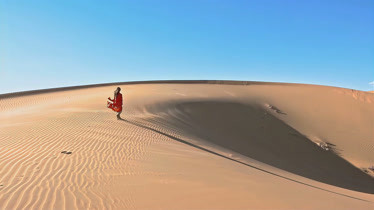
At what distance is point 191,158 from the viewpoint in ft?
A: 22.8

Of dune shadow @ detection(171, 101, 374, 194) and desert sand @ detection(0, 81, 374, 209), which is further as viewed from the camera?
dune shadow @ detection(171, 101, 374, 194)

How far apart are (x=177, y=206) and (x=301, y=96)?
26.9 metres

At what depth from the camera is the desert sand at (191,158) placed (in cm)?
412

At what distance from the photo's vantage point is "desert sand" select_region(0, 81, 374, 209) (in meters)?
4.12

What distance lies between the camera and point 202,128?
44.9 ft

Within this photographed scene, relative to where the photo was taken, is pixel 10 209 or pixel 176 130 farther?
pixel 176 130

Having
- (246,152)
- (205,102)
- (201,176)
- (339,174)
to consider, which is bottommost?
(339,174)

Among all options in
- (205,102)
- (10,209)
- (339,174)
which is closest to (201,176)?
(10,209)

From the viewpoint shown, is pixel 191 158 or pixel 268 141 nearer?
pixel 191 158

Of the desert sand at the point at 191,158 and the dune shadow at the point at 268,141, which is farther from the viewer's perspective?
the dune shadow at the point at 268,141

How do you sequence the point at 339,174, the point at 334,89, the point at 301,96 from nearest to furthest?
the point at 339,174 < the point at 301,96 < the point at 334,89

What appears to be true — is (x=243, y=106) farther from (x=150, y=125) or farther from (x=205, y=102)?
(x=150, y=125)

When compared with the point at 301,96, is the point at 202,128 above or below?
below

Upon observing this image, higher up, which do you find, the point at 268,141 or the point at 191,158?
the point at 191,158
